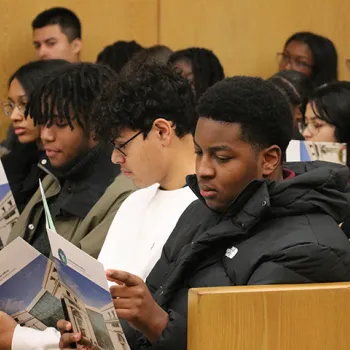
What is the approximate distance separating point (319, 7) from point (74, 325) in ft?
14.5

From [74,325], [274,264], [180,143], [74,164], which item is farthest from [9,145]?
[274,264]

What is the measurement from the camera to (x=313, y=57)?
567 centimetres

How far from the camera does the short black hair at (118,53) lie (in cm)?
525

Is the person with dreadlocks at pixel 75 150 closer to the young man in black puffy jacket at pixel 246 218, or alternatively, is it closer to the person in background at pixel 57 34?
the young man in black puffy jacket at pixel 246 218

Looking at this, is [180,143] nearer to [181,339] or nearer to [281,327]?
[181,339]

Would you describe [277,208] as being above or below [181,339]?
above

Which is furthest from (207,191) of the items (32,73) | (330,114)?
(32,73)

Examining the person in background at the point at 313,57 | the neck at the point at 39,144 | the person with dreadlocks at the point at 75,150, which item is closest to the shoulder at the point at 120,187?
the person with dreadlocks at the point at 75,150

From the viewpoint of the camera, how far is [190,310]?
1.72 meters

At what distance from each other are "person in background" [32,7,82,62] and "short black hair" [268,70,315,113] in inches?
49.6

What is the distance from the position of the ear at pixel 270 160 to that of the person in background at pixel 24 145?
6.50 ft

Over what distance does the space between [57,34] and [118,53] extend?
1.34 feet

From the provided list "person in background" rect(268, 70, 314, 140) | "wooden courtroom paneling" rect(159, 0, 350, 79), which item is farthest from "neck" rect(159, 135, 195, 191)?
"wooden courtroom paneling" rect(159, 0, 350, 79)

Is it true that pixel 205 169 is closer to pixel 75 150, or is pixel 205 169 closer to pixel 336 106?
pixel 75 150
